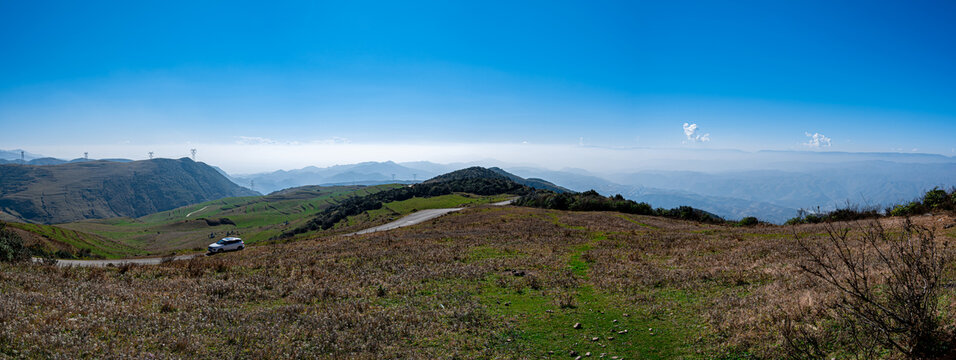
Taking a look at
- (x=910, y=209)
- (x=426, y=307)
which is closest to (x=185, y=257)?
(x=426, y=307)

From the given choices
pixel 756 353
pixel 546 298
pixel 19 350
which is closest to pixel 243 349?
pixel 19 350

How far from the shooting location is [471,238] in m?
36.7

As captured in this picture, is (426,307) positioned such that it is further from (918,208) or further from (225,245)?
(918,208)

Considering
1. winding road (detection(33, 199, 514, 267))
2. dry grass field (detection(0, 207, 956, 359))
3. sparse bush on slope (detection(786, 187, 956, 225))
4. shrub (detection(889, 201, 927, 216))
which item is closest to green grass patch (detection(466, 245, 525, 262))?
dry grass field (detection(0, 207, 956, 359))

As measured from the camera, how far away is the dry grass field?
33.5 ft

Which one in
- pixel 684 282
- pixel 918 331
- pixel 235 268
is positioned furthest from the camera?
pixel 235 268

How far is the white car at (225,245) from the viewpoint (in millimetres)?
42906

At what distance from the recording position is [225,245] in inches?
1734

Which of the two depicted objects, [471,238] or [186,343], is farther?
[471,238]

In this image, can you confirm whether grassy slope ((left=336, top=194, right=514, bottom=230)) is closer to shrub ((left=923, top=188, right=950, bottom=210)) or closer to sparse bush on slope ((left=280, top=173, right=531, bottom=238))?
sparse bush on slope ((left=280, top=173, right=531, bottom=238))

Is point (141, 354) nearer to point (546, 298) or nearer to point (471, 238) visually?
point (546, 298)

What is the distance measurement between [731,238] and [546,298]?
908 inches

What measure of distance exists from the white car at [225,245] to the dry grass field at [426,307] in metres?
22.4

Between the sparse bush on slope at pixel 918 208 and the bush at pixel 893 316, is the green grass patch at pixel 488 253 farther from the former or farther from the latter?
the sparse bush on slope at pixel 918 208
